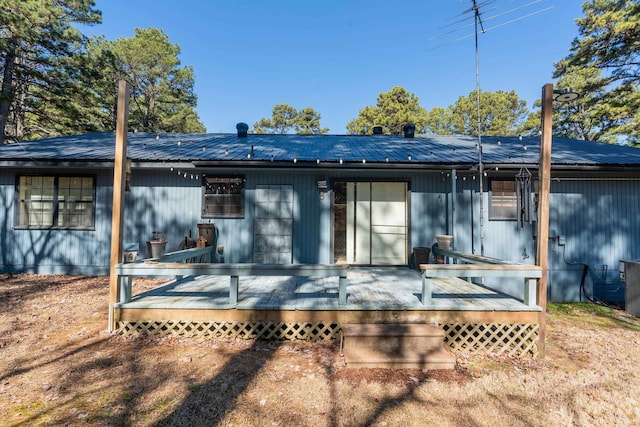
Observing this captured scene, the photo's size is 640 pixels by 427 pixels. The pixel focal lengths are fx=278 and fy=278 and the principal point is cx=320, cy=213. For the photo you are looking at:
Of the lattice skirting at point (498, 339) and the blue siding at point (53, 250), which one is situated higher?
the blue siding at point (53, 250)

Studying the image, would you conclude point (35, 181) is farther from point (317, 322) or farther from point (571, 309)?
point (571, 309)

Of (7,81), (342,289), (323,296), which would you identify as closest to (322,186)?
(323,296)

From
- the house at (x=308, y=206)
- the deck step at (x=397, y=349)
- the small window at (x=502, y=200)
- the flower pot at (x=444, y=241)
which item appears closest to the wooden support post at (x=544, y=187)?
the deck step at (x=397, y=349)

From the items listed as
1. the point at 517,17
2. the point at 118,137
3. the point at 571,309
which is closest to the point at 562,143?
the point at 571,309

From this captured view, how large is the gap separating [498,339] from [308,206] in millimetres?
4465

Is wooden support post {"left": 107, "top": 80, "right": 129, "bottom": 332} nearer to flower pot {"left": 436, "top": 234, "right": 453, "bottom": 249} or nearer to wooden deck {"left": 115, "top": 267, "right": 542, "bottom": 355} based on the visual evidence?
wooden deck {"left": 115, "top": 267, "right": 542, "bottom": 355}

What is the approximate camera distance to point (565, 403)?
266cm

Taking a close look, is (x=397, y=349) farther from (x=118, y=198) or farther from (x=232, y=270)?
(x=118, y=198)

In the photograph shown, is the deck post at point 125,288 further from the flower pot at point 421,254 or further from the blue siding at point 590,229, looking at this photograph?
the blue siding at point 590,229

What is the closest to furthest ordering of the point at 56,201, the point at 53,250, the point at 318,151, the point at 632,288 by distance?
the point at 632,288, the point at 53,250, the point at 56,201, the point at 318,151

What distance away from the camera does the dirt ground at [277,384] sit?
95.1 inches

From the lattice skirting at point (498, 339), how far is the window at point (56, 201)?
8.35 metres

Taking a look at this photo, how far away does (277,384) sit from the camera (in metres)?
2.91

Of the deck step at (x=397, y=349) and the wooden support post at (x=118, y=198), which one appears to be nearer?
the deck step at (x=397, y=349)
